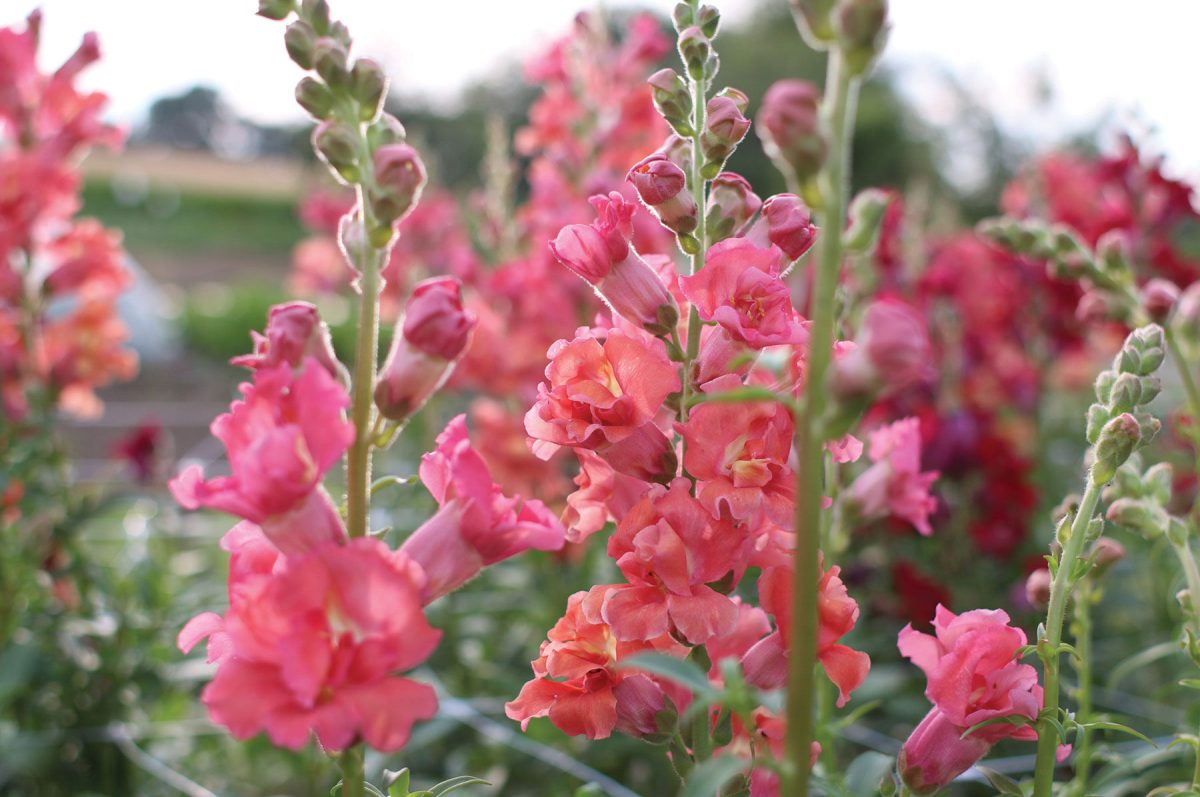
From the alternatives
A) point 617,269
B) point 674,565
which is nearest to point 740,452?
point 674,565

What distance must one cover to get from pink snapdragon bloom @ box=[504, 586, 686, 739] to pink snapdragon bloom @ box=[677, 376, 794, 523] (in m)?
0.13

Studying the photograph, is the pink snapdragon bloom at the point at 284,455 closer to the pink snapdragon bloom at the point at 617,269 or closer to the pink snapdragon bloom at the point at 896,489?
the pink snapdragon bloom at the point at 617,269

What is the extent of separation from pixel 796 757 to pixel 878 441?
0.56m

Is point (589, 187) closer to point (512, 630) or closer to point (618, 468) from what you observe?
point (512, 630)

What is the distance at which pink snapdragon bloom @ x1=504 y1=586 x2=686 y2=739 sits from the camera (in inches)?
34.3

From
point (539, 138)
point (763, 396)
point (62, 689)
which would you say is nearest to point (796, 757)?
point (763, 396)

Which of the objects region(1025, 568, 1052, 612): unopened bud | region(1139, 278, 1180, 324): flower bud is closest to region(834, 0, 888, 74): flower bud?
region(1025, 568, 1052, 612): unopened bud

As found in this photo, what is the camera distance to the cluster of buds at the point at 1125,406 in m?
0.90

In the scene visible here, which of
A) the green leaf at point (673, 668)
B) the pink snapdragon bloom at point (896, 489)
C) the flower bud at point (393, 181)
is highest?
the flower bud at point (393, 181)

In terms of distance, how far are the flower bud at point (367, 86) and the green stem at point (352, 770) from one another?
0.51m

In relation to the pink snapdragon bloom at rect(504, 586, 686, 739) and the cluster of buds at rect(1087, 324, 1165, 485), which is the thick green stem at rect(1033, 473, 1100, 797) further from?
the pink snapdragon bloom at rect(504, 586, 686, 739)

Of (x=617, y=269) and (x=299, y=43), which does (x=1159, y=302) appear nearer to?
(x=617, y=269)

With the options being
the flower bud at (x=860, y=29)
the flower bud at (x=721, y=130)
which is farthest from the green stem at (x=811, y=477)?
the flower bud at (x=721, y=130)

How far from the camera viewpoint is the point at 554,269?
265cm
